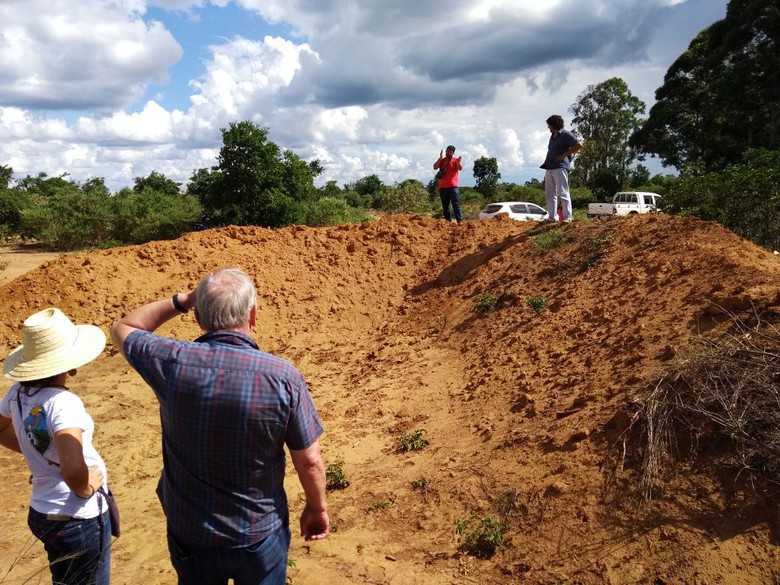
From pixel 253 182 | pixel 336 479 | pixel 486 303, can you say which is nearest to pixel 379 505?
pixel 336 479

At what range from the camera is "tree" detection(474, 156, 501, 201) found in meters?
41.4

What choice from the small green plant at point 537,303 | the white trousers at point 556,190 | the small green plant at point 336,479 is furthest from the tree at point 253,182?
the small green plant at point 336,479

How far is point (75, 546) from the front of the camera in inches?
92.3

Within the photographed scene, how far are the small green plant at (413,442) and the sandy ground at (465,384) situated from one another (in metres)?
0.09

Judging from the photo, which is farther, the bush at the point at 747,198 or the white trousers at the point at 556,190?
the white trousers at the point at 556,190

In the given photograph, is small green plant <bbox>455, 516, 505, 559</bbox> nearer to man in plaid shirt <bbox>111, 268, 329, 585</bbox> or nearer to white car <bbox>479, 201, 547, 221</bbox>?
man in plaid shirt <bbox>111, 268, 329, 585</bbox>

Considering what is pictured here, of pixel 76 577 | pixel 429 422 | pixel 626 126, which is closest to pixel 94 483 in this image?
pixel 76 577

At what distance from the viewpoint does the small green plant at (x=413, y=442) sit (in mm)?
5254

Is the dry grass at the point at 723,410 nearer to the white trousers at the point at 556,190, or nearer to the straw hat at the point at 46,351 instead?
the straw hat at the point at 46,351

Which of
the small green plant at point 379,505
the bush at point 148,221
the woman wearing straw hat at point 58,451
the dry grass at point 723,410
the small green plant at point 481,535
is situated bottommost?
the small green plant at point 379,505

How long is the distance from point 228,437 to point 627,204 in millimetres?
22237

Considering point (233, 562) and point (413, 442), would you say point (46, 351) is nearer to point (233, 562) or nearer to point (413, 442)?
point (233, 562)

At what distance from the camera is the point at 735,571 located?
2.97 metres

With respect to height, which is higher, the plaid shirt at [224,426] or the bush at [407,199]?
the bush at [407,199]
